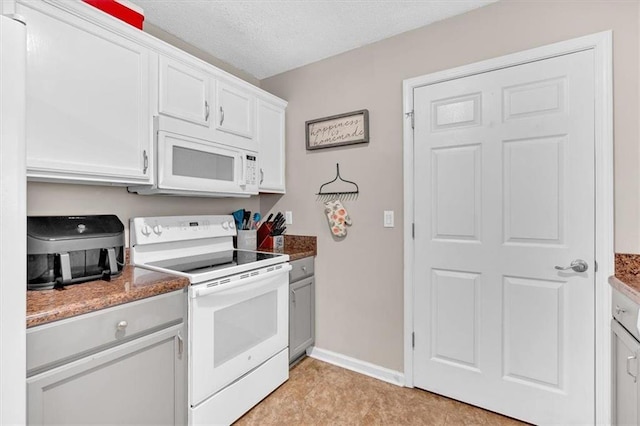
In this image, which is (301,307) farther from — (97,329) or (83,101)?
(83,101)

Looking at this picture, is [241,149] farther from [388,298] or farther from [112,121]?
[388,298]

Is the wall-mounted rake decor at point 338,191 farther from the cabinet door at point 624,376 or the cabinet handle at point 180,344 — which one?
the cabinet door at point 624,376

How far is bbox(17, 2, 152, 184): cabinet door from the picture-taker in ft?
4.33

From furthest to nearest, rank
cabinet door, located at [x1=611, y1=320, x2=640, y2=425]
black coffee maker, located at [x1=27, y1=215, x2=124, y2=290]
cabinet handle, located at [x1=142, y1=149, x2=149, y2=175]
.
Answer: cabinet handle, located at [x1=142, y1=149, x2=149, y2=175] < black coffee maker, located at [x1=27, y1=215, x2=124, y2=290] < cabinet door, located at [x1=611, y1=320, x2=640, y2=425]

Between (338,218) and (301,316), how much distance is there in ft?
2.68

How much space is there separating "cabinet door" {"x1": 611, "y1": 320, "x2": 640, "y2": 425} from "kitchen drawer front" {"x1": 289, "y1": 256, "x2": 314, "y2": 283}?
1.82 meters

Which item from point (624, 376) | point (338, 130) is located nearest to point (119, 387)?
point (338, 130)

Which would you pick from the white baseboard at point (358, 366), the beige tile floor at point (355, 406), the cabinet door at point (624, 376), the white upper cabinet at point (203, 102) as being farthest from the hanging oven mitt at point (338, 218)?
the cabinet door at point (624, 376)

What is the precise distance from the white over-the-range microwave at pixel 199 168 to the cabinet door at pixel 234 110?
0.14 metres

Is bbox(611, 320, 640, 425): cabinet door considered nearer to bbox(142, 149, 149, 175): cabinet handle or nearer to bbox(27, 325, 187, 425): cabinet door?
bbox(27, 325, 187, 425): cabinet door

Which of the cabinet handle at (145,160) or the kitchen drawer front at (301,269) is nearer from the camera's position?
the cabinet handle at (145,160)

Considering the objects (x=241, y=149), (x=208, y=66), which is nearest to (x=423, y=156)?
(x=241, y=149)

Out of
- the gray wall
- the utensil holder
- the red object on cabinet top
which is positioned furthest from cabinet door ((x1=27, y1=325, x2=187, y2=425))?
the red object on cabinet top

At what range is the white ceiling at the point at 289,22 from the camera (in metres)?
1.88
